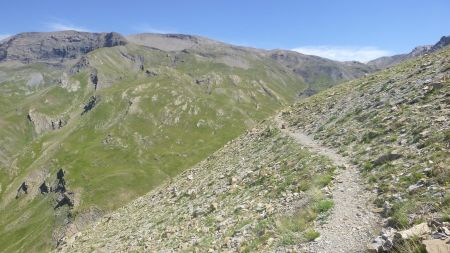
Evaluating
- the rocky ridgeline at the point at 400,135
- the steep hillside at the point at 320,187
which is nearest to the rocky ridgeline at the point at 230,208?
the steep hillside at the point at 320,187

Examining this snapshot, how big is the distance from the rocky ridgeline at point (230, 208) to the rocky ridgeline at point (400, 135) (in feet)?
10.9

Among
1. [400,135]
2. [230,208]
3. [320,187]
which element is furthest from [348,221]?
[400,135]

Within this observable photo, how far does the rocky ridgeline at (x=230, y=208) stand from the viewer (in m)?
22.9

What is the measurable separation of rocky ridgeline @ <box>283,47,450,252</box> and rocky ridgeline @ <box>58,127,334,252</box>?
130 inches

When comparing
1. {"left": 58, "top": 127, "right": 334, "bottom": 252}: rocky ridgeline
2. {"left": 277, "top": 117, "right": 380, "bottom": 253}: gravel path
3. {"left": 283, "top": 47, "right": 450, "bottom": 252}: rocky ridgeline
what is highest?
{"left": 283, "top": 47, "right": 450, "bottom": 252}: rocky ridgeline

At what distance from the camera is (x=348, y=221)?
19266 millimetres

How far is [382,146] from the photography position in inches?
1097

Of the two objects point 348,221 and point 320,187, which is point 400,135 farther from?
point 348,221

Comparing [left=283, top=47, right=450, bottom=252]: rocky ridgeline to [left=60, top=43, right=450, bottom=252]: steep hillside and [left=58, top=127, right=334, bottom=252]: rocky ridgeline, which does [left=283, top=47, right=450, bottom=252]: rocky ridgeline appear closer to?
[left=60, top=43, right=450, bottom=252]: steep hillside

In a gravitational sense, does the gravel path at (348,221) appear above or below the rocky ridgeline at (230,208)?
above

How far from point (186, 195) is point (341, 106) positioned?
20.2 m

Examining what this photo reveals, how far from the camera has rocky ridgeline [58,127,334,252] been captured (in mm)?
22922

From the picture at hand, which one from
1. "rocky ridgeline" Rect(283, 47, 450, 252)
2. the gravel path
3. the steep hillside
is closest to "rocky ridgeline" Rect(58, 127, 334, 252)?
the steep hillside

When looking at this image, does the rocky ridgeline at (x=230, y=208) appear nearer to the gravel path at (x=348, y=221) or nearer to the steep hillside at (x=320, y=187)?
the steep hillside at (x=320, y=187)
